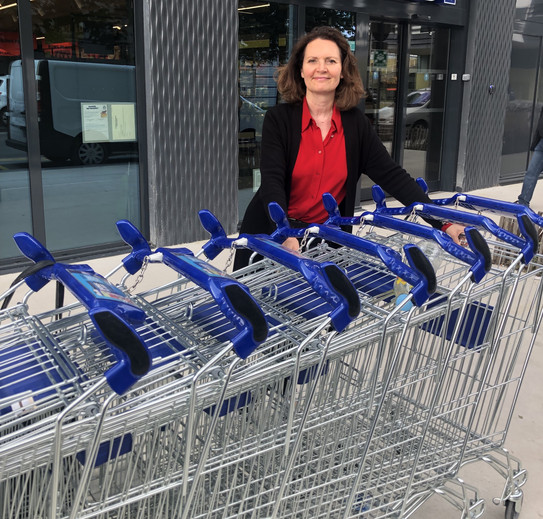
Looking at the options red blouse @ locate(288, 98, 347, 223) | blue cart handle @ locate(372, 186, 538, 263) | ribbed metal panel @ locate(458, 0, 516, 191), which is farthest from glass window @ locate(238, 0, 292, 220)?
blue cart handle @ locate(372, 186, 538, 263)

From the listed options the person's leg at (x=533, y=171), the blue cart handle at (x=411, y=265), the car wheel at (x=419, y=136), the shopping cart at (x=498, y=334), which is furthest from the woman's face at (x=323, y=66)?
the car wheel at (x=419, y=136)

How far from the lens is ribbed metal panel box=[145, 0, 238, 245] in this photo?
6.08 m

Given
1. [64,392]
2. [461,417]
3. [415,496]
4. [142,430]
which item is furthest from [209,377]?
[461,417]

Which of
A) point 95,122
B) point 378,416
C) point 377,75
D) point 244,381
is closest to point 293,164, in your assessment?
point 378,416

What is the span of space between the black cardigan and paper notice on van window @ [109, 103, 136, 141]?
3358 millimetres

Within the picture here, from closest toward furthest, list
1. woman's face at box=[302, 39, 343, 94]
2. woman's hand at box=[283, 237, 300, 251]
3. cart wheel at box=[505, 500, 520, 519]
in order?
woman's hand at box=[283, 237, 300, 251] < cart wheel at box=[505, 500, 520, 519] < woman's face at box=[302, 39, 343, 94]

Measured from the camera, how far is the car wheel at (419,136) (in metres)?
9.44

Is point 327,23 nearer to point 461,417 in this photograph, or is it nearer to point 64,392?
point 461,417

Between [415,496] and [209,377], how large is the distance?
3.49ft

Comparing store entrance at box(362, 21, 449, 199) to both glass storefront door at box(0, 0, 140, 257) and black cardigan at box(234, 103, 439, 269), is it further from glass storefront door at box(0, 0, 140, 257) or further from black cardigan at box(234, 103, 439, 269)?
black cardigan at box(234, 103, 439, 269)

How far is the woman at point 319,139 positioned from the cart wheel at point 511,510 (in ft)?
4.11

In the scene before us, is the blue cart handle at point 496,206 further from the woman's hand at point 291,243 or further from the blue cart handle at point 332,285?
the blue cart handle at point 332,285

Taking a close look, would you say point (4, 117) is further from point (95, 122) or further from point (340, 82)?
point (340, 82)

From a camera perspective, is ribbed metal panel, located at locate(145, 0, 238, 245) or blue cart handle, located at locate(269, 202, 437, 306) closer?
blue cart handle, located at locate(269, 202, 437, 306)
